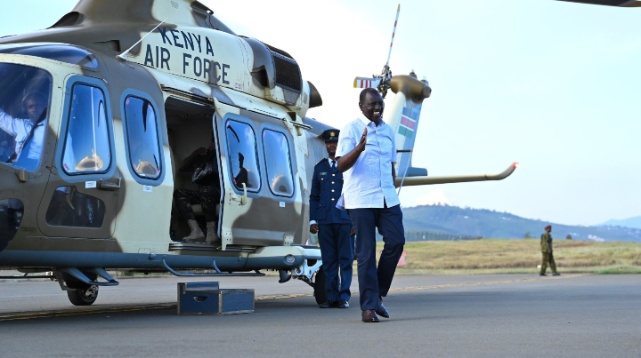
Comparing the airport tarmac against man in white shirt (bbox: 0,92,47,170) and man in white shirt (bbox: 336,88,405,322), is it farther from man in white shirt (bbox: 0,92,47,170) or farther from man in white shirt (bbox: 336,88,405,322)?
man in white shirt (bbox: 0,92,47,170)

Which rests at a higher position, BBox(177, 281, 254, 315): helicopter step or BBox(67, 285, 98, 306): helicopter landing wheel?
BBox(177, 281, 254, 315): helicopter step

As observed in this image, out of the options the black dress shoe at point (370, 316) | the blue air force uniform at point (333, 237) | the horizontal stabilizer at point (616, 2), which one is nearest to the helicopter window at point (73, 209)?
the black dress shoe at point (370, 316)

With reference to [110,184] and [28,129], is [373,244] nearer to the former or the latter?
[110,184]

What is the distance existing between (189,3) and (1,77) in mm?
3373

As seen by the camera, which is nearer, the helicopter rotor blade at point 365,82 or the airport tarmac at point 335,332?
the airport tarmac at point 335,332

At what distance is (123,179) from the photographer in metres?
8.24

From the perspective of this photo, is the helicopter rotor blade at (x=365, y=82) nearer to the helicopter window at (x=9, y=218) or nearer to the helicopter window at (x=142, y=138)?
the helicopter window at (x=142, y=138)

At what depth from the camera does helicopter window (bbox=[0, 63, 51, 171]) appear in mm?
7434

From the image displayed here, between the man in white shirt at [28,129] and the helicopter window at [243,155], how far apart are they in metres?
2.48

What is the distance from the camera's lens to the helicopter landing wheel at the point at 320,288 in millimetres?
10836

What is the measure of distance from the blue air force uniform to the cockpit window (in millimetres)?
3152

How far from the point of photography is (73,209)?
7.81 meters

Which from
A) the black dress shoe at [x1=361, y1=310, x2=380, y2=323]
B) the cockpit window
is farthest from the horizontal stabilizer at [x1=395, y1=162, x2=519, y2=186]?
the black dress shoe at [x1=361, y1=310, x2=380, y2=323]

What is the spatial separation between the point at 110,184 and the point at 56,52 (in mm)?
1172
